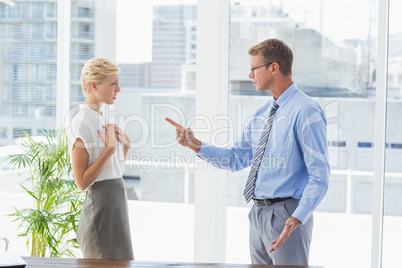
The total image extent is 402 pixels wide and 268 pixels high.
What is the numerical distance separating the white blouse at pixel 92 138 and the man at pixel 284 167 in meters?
0.44

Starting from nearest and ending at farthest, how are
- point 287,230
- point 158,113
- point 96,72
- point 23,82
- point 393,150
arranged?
1. point 287,230
2. point 96,72
3. point 393,150
4. point 158,113
5. point 23,82

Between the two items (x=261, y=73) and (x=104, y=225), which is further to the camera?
(x=104, y=225)

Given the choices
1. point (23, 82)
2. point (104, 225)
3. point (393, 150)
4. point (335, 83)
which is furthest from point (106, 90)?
point (393, 150)

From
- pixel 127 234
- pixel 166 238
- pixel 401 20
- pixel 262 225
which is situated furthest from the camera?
pixel 166 238

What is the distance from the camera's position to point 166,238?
12.6ft

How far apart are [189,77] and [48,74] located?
1178 millimetres

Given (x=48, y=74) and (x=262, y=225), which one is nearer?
(x=262, y=225)

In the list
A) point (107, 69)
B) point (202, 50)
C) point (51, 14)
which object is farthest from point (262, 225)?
point (51, 14)

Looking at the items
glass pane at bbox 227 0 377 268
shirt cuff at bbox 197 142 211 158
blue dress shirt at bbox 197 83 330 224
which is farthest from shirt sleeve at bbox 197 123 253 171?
glass pane at bbox 227 0 377 268

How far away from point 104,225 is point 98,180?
0.25 m

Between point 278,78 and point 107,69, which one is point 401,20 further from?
point 107,69

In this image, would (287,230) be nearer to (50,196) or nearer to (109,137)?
Result: (109,137)

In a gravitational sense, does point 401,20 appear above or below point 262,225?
above

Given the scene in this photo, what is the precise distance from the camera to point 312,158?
2.40m
